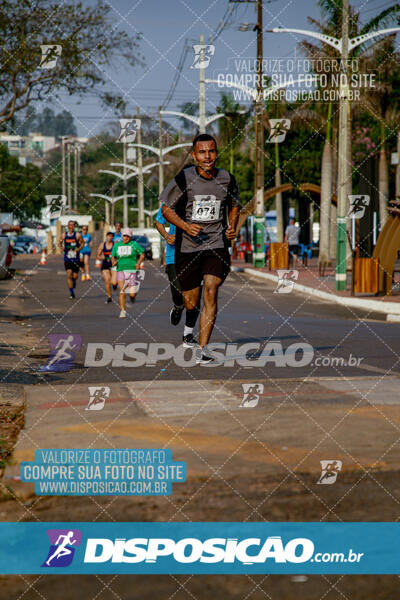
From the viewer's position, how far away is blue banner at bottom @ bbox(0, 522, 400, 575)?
4.14 m

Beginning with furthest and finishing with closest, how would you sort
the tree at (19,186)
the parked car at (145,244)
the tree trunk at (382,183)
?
the tree at (19,186) → the parked car at (145,244) → the tree trunk at (382,183)

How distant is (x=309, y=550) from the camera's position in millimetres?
4285

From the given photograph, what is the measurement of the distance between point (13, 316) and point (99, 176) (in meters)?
104

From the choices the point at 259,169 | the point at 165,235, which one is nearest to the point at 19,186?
the point at 259,169

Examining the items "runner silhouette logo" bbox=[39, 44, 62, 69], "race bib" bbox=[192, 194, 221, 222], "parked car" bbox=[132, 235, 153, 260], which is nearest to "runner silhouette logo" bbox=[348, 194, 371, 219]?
"runner silhouette logo" bbox=[39, 44, 62, 69]

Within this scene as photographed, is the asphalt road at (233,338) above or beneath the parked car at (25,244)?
above

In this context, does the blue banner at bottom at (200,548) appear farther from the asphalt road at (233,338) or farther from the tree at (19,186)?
the tree at (19,186)

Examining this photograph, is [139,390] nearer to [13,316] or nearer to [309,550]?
[309,550]

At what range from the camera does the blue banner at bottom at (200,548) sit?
13.6 feet

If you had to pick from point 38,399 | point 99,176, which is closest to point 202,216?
point 38,399

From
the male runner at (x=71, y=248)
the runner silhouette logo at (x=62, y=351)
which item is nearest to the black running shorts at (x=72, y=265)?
the male runner at (x=71, y=248)

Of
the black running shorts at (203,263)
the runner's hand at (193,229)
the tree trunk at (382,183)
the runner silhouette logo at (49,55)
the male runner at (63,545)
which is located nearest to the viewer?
the male runner at (63,545)

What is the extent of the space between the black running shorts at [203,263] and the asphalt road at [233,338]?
3.12ft

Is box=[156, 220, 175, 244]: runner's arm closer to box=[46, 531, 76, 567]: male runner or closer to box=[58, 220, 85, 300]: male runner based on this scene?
box=[46, 531, 76, 567]: male runner
